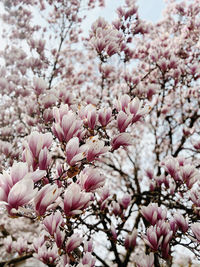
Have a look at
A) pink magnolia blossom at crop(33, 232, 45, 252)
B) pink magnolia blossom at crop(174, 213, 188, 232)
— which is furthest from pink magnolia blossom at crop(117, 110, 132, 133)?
pink magnolia blossom at crop(33, 232, 45, 252)

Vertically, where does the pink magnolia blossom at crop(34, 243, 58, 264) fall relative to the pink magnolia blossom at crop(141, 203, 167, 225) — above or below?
below

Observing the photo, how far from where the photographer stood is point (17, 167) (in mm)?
910

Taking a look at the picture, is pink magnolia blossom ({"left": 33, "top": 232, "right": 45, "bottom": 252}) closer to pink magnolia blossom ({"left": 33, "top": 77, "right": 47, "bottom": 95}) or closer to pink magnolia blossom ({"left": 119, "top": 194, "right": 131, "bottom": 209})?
pink magnolia blossom ({"left": 119, "top": 194, "right": 131, "bottom": 209})

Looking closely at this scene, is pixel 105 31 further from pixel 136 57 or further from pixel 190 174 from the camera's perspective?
pixel 136 57

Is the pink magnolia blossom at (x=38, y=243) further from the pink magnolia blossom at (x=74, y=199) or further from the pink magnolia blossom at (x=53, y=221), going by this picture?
the pink magnolia blossom at (x=74, y=199)

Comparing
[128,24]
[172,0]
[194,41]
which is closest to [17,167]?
[128,24]

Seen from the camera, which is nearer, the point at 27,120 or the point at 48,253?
the point at 48,253

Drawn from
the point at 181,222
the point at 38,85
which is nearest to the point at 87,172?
the point at 181,222

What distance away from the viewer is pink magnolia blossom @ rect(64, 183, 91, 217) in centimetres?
105

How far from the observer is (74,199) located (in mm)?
1053

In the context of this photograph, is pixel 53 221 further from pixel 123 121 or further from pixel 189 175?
pixel 189 175

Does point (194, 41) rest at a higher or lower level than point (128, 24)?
higher

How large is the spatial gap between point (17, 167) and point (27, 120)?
2.23m

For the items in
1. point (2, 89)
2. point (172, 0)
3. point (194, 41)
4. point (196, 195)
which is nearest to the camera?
point (196, 195)
